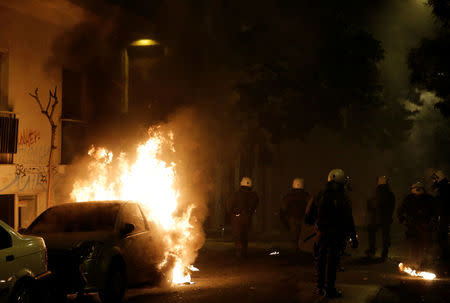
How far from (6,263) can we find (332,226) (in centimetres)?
473

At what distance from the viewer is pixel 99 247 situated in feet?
31.5

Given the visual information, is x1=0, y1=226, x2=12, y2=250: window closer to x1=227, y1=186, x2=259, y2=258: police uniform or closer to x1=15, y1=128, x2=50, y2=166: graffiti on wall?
x1=15, y1=128, x2=50, y2=166: graffiti on wall

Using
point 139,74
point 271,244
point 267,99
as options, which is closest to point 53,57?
point 139,74

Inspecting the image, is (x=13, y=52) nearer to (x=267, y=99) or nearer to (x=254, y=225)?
(x=267, y=99)

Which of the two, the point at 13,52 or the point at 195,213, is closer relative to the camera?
the point at 13,52

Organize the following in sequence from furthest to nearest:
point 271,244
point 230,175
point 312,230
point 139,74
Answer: point 230,175 → point 139,74 → point 271,244 → point 312,230

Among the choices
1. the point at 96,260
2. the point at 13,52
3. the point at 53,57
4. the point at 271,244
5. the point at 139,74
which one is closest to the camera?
the point at 96,260

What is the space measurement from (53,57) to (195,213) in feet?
33.6

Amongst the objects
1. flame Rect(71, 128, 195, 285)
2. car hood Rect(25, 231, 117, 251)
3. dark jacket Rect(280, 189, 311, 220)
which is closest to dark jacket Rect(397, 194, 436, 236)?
dark jacket Rect(280, 189, 311, 220)

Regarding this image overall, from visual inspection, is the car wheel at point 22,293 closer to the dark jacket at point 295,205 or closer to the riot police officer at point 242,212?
the riot police officer at point 242,212

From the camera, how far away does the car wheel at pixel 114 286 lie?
31.6 ft

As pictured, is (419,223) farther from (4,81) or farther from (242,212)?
(4,81)

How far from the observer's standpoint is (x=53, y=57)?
17.5m

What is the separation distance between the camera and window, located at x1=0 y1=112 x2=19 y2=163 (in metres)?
15.5
